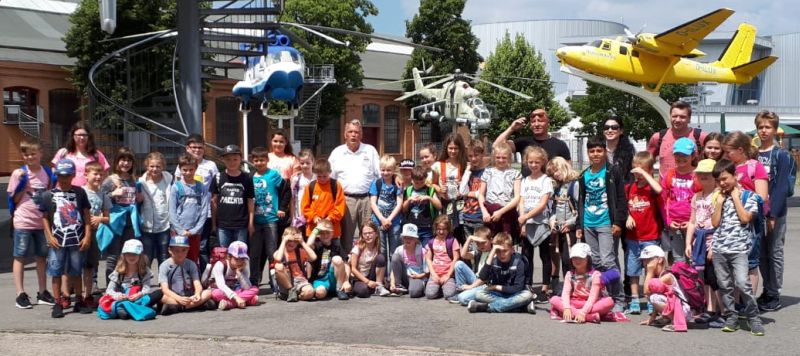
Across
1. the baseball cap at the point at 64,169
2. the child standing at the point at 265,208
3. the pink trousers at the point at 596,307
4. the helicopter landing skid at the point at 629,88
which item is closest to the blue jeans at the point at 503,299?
the pink trousers at the point at 596,307

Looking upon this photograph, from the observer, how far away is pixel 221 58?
44281mm

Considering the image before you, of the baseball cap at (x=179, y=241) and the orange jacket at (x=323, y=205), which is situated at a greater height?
the orange jacket at (x=323, y=205)

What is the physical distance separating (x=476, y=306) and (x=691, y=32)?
21.4 metres

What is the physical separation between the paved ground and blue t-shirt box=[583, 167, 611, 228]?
944mm

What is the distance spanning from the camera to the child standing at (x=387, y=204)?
8.70 m

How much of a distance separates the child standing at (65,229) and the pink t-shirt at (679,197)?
5.40 meters

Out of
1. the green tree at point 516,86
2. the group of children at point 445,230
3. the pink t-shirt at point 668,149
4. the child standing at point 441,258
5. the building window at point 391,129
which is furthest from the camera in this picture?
the building window at point 391,129

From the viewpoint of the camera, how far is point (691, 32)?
25922mm

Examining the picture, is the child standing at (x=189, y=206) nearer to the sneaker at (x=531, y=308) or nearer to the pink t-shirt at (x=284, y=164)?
the pink t-shirt at (x=284, y=164)

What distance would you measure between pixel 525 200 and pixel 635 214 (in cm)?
107

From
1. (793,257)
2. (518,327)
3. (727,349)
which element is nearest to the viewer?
(727,349)

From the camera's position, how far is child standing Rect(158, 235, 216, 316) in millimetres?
7438

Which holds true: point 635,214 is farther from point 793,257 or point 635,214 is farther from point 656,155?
point 793,257

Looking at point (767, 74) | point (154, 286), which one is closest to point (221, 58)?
point (154, 286)
